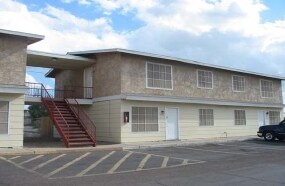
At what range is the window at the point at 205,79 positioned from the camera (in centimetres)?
2603

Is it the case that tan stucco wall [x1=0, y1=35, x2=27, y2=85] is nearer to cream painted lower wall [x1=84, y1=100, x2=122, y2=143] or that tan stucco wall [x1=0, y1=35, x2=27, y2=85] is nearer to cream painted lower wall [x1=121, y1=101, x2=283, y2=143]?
cream painted lower wall [x1=84, y1=100, x2=122, y2=143]

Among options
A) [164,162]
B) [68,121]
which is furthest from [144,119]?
[164,162]

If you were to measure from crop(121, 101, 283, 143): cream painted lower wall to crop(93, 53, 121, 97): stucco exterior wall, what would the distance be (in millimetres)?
1291

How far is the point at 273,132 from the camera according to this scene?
82.1 ft

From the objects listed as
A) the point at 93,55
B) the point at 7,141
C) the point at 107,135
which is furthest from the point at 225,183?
the point at 93,55

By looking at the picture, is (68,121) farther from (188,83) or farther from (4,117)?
(188,83)

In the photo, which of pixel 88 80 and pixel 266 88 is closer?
pixel 88 80

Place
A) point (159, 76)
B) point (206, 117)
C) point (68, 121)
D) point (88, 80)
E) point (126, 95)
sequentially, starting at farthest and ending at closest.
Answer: point (206, 117) → point (88, 80) → point (159, 76) → point (126, 95) → point (68, 121)

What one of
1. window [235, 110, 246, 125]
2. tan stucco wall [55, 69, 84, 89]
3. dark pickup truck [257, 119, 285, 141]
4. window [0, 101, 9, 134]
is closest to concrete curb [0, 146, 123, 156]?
window [0, 101, 9, 134]

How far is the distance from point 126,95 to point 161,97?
2558 millimetres

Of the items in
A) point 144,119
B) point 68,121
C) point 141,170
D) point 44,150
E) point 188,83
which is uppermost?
point 188,83

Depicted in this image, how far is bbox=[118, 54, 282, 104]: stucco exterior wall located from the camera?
21766 mm

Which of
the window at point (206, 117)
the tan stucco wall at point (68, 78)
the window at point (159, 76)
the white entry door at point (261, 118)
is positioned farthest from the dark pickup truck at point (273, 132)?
the tan stucco wall at point (68, 78)

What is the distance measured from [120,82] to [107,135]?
3.34 m
